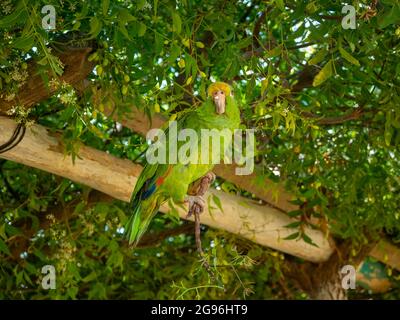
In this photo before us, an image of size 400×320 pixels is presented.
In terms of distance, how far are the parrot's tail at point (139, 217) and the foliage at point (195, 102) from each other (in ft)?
0.40

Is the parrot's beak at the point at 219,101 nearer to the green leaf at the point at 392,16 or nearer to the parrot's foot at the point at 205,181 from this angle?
the parrot's foot at the point at 205,181

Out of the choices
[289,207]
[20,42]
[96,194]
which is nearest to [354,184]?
[289,207]

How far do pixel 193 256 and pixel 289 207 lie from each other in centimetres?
60

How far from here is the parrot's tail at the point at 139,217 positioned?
4.53 feet

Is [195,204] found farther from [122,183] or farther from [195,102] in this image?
[122,183]

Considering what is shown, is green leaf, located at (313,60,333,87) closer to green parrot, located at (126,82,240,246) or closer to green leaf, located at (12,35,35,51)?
green parrot, located at (126,82,240,246)

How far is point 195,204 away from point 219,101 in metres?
0.22

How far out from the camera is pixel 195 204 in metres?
1.42

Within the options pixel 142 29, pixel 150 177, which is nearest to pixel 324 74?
pixel 142 29

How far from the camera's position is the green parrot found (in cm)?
134

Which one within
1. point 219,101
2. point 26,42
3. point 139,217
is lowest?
point 139,217

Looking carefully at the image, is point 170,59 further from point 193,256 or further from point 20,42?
point 193,256

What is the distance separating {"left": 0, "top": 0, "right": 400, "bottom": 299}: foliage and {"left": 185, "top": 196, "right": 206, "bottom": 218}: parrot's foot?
11 centimetres

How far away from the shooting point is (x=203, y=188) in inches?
57.9
